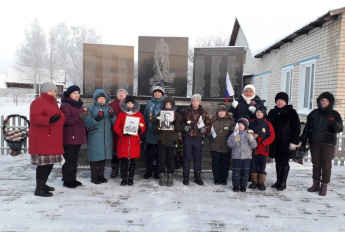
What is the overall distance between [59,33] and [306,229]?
4329cm

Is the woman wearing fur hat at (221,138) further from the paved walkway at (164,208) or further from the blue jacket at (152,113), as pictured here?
the blue jacket at (152,113)

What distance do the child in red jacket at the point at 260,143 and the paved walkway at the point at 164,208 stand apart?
0.27 meters

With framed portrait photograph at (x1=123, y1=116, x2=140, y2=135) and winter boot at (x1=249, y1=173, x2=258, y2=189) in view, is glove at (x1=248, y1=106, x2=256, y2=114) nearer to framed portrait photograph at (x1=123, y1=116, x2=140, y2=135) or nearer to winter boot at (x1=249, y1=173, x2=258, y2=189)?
winter boot at (x1=249, y1=173, x2=258, y2=189)

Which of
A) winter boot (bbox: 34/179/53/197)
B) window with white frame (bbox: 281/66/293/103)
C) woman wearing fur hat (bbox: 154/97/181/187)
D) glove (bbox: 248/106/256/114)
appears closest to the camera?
winter boot (bbox: 34/179/53/197)

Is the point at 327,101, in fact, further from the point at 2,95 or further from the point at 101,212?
the point at 2,95

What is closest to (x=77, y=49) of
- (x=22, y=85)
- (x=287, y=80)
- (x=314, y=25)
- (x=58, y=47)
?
(x=58, y=47)

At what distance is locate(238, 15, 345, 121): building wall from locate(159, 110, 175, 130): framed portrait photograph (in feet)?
17.2

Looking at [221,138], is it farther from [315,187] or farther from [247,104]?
[315,187]

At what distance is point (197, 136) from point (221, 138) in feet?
1.49

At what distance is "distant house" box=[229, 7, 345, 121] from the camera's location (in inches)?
291

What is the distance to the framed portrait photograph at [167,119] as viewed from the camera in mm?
4938

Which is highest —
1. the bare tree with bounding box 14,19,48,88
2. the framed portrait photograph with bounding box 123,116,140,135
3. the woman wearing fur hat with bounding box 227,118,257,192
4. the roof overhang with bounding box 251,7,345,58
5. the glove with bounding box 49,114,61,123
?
the bare tree with bounding box 14,19,48,88

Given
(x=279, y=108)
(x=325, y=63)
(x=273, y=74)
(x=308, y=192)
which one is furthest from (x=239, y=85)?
(x=273, y=74)

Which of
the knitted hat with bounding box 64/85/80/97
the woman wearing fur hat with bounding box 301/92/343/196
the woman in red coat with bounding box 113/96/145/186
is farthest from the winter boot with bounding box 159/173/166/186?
the woman wearing fur hat with bounding box 301/92/343/196
